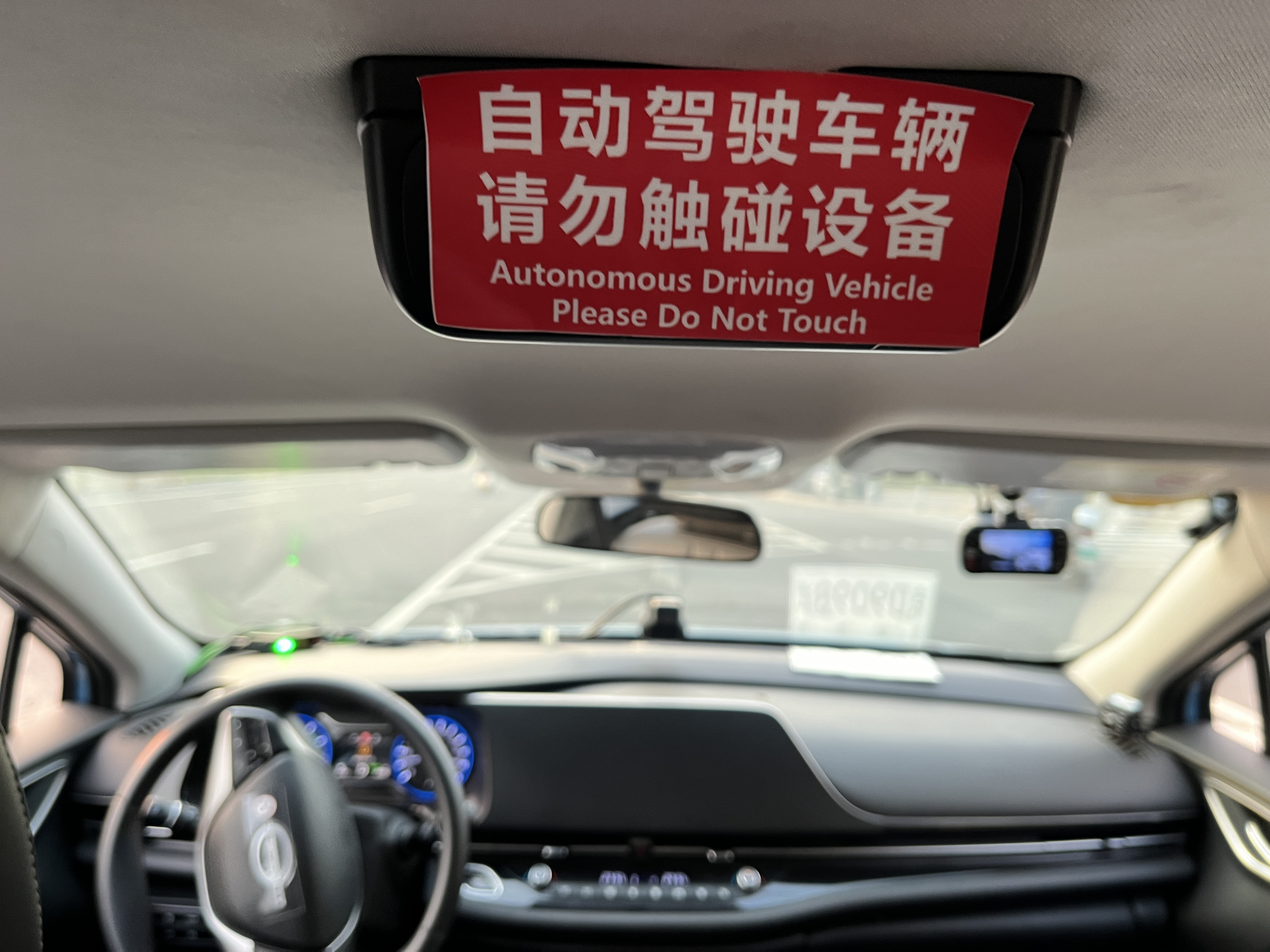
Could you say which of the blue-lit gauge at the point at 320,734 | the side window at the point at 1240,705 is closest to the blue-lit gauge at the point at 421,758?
the blue-lit gauge at the point at 320,734

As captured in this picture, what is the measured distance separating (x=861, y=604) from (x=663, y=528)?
1332 mm

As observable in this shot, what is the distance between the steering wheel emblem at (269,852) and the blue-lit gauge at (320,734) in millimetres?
699

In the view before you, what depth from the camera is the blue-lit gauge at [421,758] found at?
8.50ft

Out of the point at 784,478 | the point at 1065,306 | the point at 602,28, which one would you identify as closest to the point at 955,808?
the point at 784,478

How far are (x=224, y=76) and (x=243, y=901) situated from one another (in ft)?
5.91

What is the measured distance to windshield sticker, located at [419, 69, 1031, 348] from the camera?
84cm

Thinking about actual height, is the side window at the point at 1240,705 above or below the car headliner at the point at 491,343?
below

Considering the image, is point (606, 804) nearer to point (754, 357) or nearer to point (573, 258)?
point (754, 357)

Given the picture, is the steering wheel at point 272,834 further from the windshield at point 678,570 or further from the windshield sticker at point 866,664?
the windshield sticker at point 866,664

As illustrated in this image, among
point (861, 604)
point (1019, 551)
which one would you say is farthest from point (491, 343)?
point (861, 604)

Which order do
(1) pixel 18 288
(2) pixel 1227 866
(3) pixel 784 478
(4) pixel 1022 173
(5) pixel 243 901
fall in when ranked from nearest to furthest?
(4) pixel 1022 173, (1) pixel 18 288, (5) pixel 243 901, (3) pixel 784 478, (2) pixel 1227 866

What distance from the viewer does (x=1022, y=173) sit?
2.95ft

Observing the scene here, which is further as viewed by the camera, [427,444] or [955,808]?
[955,808]

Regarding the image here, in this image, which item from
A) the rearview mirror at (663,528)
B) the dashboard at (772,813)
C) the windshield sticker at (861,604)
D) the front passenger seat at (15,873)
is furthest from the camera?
the windshield sticker at (861,604)
